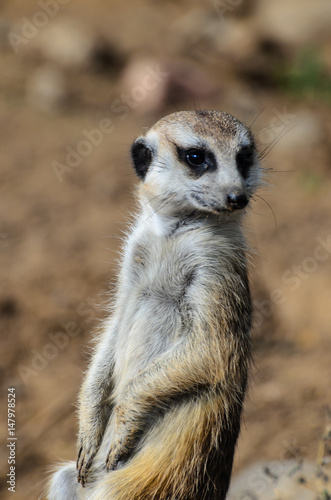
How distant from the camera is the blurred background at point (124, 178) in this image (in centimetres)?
440

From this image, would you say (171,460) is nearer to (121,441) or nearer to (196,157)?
(121,441)

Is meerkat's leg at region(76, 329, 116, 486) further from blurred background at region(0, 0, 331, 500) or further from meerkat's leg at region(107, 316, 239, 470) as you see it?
blurred background at region(0, 0, 331, 500)

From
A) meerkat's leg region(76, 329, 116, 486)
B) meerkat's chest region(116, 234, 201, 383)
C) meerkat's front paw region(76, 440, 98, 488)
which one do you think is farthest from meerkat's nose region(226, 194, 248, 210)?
meerkat's front paw region(76, 440, 98, 488)

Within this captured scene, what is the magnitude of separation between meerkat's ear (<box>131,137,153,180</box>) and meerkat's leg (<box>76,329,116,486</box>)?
2.47 feet

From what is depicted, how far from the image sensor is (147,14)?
34.8ft

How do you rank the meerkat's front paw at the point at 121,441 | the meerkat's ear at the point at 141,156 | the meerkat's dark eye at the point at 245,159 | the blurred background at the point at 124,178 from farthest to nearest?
the blurred background at the point at 124,178 → the meerkat's ear at the point at 141,156 → the meerkat's dark eye at the point at 245,159 → the meerkat's front paw at the point at 121,441

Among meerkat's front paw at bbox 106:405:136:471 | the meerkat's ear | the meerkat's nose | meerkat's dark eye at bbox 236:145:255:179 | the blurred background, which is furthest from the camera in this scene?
the blurred background

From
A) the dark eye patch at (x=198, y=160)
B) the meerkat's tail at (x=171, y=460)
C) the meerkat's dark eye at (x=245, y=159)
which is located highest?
the dark eye patch at (x=198, y=160)

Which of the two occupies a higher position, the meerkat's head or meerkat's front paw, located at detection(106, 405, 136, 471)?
the meerkat's head

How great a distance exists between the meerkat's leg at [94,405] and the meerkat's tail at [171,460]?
0.57ft

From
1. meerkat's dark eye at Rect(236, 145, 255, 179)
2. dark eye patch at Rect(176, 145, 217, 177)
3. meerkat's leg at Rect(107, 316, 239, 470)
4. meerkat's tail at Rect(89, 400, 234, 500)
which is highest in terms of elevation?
dark eye patch at Rect(176, 145, 217, 177)

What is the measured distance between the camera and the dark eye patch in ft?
8.00

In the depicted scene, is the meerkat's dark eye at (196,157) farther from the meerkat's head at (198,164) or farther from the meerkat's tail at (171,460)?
the meerkat's tail at (171,460)

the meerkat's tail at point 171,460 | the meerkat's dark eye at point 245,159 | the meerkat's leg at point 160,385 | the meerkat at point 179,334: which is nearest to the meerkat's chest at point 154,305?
the meerkat at point 179,334
